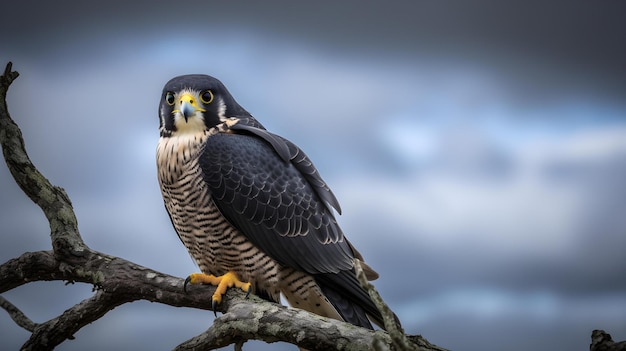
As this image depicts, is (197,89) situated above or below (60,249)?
above

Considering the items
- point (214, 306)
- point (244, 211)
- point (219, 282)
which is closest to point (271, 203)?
point (244, 211)

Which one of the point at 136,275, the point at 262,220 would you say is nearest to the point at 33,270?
the point at 136,275

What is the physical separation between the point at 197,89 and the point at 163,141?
354 mm

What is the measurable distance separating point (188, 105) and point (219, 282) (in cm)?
89

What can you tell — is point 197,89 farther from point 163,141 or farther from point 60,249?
point 60,249

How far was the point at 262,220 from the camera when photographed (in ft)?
10.9

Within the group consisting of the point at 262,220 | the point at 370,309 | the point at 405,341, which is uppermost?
the point at 262,220

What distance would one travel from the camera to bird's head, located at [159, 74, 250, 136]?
3.31 metres

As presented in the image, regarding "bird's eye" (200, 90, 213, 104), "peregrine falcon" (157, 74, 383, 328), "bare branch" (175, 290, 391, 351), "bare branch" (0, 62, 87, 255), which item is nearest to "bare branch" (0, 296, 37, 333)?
"bare branch" (0, 62, 87, 255)

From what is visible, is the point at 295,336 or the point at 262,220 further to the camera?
the point at 262,220

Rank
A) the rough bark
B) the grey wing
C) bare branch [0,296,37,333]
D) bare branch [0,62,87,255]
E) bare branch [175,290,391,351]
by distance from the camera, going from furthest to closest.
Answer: bare branch [0,296,37,333] → bare branch [0,62,87,255] → the grey wing → the rough bark → bare branch [175,290,391,351]

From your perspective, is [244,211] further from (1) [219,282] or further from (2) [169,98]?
(2) [169,98]

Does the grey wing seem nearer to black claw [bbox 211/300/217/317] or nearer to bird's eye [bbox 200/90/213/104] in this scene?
bird's eye [bbox 200/90/213/104]

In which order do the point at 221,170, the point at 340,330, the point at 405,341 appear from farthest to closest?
1. the point at 221,170
2. the point at 340,330
3. the point at 405,341
